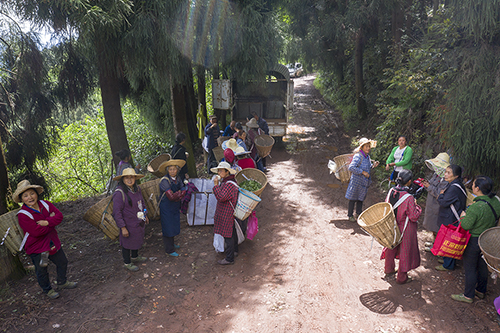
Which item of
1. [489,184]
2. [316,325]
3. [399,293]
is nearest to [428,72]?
[489,184]

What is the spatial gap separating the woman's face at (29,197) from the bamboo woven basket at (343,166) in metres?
5.44

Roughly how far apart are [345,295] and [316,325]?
0.81 metres

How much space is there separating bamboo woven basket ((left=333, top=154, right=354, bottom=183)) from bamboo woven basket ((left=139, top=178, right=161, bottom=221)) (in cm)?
376

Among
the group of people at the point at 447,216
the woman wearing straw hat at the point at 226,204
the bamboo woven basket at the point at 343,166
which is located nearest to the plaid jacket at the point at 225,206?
the woman wearing straw hat at the point at 226,204

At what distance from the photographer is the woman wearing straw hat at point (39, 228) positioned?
13.8 ft

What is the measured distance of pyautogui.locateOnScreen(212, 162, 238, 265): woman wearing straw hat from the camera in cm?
520

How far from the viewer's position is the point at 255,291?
190 inches

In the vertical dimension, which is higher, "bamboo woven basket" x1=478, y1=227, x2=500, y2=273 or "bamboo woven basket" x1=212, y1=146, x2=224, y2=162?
"bamboo woven basket" x1=212, y1=146, x2=224, y2=162

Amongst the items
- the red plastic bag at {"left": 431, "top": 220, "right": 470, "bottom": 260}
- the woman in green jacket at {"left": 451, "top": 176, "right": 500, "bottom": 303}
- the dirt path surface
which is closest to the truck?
the dirt path surface

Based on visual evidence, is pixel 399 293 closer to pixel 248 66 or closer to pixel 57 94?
pixel 248 66

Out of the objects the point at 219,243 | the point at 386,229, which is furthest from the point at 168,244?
the point at 386,229

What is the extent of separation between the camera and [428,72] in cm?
894

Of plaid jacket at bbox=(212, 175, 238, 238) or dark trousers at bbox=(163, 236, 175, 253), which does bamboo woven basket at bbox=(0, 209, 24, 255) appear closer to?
dark trousers at bbox=(163, 236, 175, 253)

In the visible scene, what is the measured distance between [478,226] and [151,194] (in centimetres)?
528
